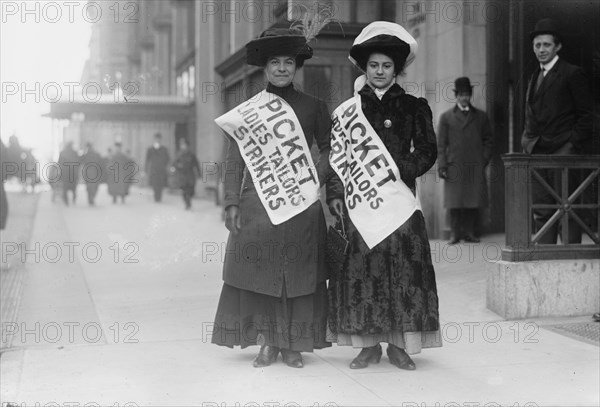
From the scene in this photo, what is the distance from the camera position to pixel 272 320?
17.8 feet

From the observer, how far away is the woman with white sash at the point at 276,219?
537 cm

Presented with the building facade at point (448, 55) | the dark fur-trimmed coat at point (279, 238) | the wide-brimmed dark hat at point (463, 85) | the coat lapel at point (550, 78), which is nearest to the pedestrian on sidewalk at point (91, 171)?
the building facade at point (448, 55)

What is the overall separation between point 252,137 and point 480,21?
6.45 metres

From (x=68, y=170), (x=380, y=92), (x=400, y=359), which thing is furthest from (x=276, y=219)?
(x=68, y=170)

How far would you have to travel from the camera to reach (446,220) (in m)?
11.5

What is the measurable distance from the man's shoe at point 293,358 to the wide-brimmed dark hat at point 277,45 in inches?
68.9

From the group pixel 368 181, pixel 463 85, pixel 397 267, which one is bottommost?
pixel 397 267

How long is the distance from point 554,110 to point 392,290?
2786 mm

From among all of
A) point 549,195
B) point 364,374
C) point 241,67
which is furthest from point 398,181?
point 241,67

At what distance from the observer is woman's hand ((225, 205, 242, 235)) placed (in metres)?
5.43

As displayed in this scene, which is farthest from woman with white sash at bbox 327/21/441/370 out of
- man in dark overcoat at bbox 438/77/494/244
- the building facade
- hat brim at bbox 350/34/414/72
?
man in dark overcoat at bbox 438/77/494/244

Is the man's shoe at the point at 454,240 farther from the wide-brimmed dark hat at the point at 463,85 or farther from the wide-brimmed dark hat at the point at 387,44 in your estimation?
the wide-brimmed dark hat at the point at 387,44

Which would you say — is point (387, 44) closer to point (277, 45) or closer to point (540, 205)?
point (277, 45)

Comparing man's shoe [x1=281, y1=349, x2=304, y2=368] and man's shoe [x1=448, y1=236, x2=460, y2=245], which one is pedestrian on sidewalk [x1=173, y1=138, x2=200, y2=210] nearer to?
man's shoe [x1=448, y1=236, x2=460, y2=245]
